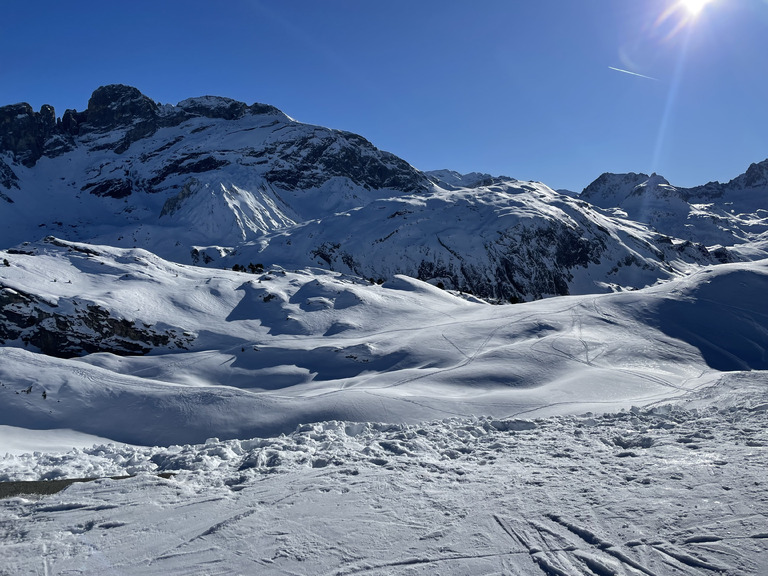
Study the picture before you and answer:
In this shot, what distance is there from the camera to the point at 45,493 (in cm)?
668

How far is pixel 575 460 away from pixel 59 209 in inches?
4390

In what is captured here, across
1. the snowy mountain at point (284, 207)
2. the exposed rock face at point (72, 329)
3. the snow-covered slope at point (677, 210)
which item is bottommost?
the exposed rock face at point (72, 329)

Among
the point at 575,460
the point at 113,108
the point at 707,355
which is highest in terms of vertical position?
the point at 113,108

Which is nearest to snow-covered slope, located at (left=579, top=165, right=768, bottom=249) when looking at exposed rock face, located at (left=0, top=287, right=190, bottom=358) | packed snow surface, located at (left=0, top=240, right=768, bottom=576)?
packed snow surface, located at (left=0, top=240, right=768, bottom=576)

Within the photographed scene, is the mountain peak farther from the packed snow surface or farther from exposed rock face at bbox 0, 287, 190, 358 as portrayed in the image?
exposed rock face at bbox 0, 287, 190, 358

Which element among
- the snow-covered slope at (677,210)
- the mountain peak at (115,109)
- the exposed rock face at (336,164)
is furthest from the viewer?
the snow-covered slope at (677,210)

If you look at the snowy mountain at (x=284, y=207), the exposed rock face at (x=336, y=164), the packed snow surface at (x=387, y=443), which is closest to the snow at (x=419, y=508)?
the packed snow surface at (x=387, y=443)

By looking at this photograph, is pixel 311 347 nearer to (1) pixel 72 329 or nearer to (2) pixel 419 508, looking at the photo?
(1) pixel 72 329

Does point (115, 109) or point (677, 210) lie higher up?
point (115, 109)

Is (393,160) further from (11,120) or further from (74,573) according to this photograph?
(74,573)

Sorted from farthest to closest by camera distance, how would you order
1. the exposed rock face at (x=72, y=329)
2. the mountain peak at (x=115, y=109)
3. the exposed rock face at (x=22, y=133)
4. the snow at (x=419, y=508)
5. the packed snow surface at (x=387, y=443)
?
the mountain peak at (x=115, y=109) < the exposed rock face at (x=22, y=133) < the exposed rock face at (x=72, y=329) < the packed snow surface at (x=387, y=443) < the snow at (x=419, y=508)

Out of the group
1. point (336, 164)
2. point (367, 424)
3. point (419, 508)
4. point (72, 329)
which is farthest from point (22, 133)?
point (419, 508)

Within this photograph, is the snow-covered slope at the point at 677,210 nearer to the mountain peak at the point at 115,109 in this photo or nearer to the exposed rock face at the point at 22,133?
the mountain peak at the point at 115,109

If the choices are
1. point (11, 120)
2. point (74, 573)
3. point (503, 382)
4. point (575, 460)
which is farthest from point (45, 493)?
point (11, 120)
